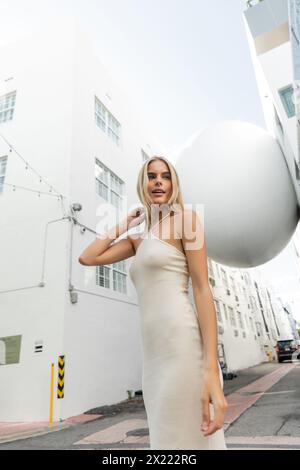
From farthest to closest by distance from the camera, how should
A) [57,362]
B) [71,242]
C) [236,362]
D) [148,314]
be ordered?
[236,362] < [71,242] < [57,362] < [148,314]

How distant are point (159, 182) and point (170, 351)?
0.77 metres

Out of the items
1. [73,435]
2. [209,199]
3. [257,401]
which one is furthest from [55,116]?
[257,401]

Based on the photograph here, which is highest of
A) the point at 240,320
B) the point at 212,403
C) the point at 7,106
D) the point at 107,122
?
the point at 107,122

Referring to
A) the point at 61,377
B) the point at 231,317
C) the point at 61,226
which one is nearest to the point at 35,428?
the point at 61,377

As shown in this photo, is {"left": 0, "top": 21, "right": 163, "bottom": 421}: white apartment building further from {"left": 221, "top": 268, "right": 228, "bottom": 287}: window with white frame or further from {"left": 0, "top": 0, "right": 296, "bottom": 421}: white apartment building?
{"left": 221, "top": 268, "right": 228, "bottom": 287}: window with white frame

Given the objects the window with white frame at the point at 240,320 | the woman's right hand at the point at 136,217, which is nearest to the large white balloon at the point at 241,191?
the woman's right hand at the point at 136,217

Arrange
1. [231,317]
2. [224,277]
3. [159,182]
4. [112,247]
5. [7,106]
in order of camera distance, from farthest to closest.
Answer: [224,277]
[231,317]
[7,106]
[112,247]
[159,182]

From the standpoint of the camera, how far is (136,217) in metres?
1.62

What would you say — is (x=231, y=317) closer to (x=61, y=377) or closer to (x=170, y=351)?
(x=61, y=377)

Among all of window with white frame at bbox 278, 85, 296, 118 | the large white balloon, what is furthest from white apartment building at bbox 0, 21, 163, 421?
window with white frame at bbox 278, 85, 296, 118

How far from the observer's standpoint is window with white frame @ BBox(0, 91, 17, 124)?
12969mm

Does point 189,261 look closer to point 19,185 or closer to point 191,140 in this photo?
point 191,140

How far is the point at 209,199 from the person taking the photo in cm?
486

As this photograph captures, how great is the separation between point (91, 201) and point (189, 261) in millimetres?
10651
